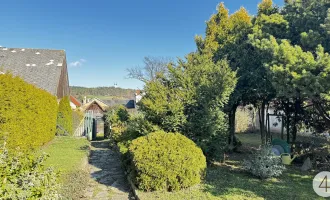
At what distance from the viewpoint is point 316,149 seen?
961 cm

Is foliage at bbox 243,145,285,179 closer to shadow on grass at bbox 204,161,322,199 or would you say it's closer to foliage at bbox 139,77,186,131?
shadow on grass at bbox 204,161,322,199

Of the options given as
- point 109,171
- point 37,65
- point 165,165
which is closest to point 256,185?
point 165,165

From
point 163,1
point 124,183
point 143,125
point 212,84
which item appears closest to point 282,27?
point 212,84

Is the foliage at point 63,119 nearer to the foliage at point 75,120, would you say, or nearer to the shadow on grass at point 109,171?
the foliage at point 75,120

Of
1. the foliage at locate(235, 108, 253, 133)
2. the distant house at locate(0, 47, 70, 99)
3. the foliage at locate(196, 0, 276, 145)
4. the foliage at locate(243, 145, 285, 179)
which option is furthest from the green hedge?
the foliage at locate(235, 108, 253, 133)

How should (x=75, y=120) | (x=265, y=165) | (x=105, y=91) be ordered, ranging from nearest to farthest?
(x=265, y=165)
(x=75, y=120)
(x=105, y=91)

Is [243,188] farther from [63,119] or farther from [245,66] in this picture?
[63,119]

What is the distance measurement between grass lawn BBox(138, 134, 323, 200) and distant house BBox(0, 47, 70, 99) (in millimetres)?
13259

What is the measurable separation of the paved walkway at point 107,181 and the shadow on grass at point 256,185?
2.27 m

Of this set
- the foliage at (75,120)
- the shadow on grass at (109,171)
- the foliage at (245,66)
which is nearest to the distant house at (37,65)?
the foliage at (75,120)

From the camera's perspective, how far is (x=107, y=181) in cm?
727

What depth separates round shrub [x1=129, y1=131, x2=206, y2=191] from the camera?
5734mm

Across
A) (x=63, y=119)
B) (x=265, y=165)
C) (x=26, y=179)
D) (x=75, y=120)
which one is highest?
(x=63, y=119)

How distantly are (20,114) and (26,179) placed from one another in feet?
18.5
